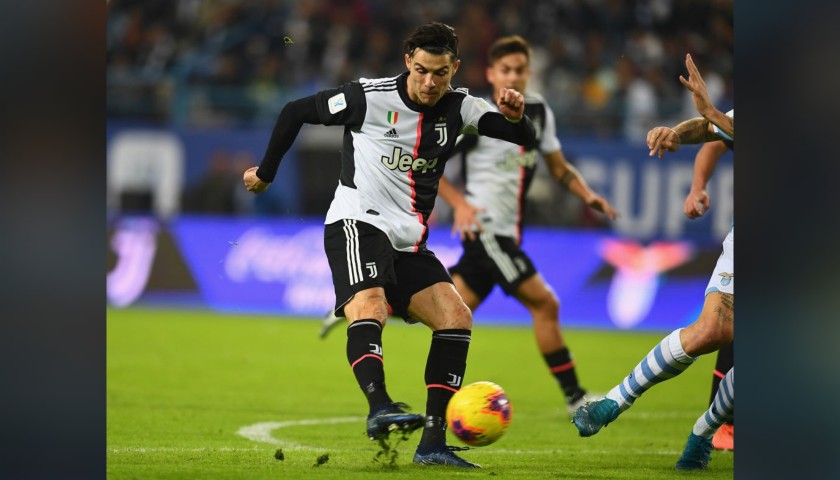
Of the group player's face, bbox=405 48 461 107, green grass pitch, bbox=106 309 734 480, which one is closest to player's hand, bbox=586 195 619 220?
green grass pitch, bbox=106 309 734 480

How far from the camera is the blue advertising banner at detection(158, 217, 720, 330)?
15273 millimetres

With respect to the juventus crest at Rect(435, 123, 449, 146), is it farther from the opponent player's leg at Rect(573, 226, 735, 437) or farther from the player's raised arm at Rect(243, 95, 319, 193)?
the opponent player's leg at Rect(573, 226, 735, 437)

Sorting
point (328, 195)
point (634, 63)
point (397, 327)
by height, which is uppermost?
point (634, 63)

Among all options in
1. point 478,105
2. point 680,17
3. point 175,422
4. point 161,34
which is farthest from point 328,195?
point 478,105

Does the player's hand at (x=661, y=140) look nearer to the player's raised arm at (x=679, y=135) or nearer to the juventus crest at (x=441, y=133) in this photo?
the player's raised arm at (x=679, y=135)

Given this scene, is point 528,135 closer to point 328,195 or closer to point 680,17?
point 328,195

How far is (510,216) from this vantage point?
8.60 metres

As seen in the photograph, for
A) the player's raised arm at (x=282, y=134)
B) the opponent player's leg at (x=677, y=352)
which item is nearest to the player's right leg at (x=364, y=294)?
the player's raised arm at (x=282, y=134)

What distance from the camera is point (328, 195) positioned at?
17.3m

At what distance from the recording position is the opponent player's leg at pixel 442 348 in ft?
19.0

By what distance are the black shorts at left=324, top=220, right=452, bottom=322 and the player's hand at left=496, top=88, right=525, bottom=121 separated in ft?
2.69
